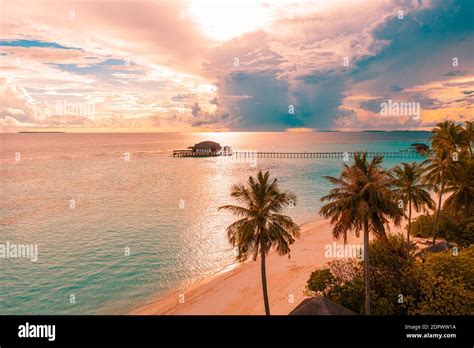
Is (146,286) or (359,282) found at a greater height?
(359,282)

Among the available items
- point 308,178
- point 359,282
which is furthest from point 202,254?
point 308,178

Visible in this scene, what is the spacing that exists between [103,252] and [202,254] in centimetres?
1405

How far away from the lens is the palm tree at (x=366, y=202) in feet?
65.5

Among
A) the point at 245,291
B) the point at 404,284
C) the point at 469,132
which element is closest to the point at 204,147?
the point at 469,132

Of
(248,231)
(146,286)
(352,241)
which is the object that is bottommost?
(146,286)

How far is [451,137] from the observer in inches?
1459

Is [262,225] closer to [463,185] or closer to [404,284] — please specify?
[404,284]

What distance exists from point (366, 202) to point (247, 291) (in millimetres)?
16185

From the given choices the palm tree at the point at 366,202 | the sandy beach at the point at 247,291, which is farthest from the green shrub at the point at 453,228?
the palm tree at the point at 366,202

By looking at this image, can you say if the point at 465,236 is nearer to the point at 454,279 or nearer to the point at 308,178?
the point at 454,279

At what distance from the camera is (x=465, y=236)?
111 feet
